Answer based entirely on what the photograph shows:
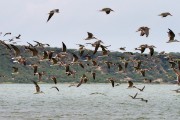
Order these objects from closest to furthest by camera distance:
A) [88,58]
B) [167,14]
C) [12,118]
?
[167,14] → [88,58] → [12,118]

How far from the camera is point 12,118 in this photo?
198 feet

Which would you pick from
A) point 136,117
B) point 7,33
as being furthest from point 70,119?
point 7,33

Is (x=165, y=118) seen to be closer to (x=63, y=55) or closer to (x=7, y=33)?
(x=63, y=55)

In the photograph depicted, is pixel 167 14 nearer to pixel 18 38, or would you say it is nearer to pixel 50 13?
pixel 50 13

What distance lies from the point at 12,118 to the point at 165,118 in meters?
19.7

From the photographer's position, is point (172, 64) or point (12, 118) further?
point (12, 118)

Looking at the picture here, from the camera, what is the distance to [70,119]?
205 feet

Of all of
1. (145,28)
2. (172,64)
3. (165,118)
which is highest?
(145,28)

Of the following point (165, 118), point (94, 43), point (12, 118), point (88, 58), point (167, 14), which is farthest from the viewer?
point (165, 118)

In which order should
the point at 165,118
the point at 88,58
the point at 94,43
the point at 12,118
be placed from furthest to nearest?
the point at 165,118
the point at 12,118
the point at 88,58
the point at 94,43

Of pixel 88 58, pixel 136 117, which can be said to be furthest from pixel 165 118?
pixel 88 58

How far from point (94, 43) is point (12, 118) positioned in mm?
26274

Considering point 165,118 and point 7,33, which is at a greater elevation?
point 7,33

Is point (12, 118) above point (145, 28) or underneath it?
underneath
